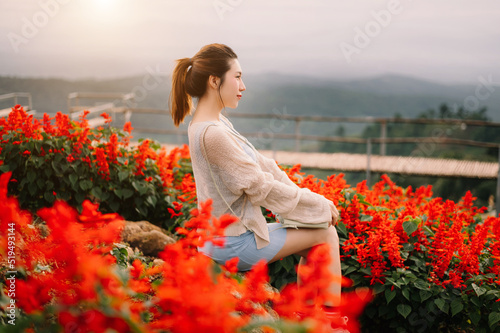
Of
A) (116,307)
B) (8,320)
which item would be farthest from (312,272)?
(8,320)

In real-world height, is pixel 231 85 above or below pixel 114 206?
above

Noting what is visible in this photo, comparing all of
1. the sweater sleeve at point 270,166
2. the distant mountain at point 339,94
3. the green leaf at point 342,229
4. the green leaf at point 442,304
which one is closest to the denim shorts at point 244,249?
the sweater sleeve at point 270,166

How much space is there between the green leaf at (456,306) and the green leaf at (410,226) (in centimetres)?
43

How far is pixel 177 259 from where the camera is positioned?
120cm

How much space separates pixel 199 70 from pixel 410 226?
150 centimetres

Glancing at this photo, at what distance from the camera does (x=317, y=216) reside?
219 cm

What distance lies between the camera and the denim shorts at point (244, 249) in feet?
7.05

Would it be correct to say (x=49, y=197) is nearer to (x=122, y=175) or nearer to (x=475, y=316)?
(x=122, y=175)

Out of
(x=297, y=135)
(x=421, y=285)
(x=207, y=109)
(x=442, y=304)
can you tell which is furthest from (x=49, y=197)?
(x=297, y=135)

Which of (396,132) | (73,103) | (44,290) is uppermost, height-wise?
(44,290)

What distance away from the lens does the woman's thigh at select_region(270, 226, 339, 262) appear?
2215 mm

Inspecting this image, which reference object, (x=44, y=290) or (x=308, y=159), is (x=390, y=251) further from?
(x=308, y=159)

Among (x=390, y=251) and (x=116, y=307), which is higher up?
(x=116, y=307)

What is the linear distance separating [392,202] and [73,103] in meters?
13.1
